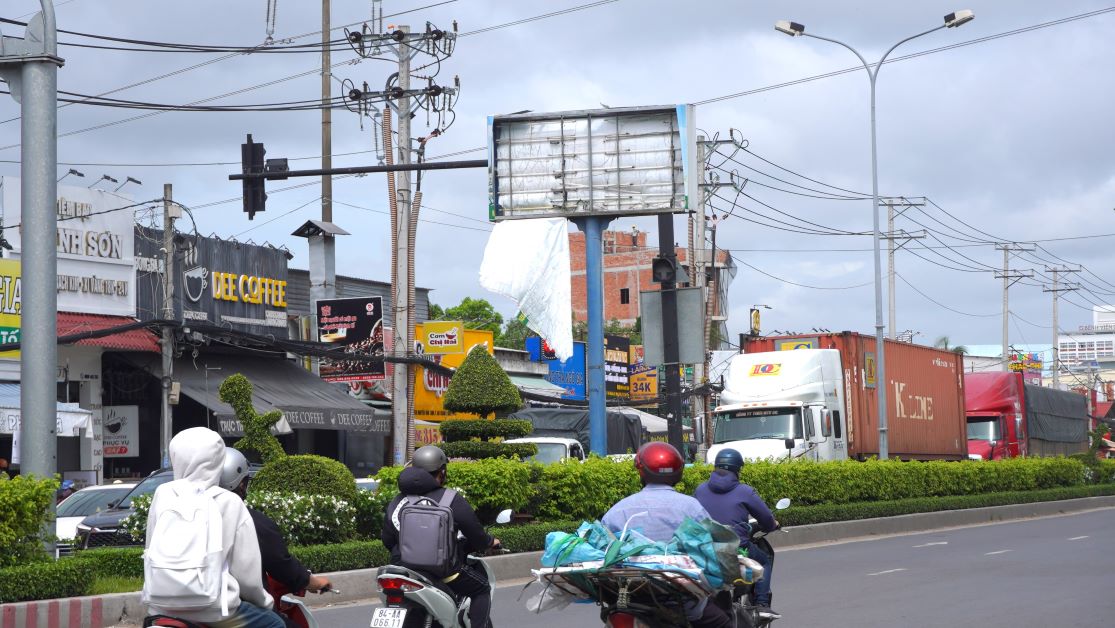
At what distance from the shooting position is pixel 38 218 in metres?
11.7

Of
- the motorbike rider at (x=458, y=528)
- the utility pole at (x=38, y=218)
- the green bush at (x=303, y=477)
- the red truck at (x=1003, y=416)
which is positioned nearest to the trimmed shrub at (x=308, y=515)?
the green bush at (x=303, y=477)

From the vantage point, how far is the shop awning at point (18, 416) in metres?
24.3

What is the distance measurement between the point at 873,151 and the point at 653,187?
15157 millimetres

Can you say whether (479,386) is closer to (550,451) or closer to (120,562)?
(550,451)

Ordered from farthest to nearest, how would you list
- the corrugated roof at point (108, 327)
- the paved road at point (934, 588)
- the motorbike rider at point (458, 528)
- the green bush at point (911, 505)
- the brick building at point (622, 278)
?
the brick building at point (622, 278)
the corrugated roof at point (108, 327)
the green bush at point (911, 505)
the paved road at point (934, 588)
the motorbike rider at point (458, 528)

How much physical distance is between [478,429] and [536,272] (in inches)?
106

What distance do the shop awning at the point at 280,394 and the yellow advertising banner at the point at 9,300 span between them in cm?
383

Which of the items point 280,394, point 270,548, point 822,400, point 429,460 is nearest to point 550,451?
point 822,400

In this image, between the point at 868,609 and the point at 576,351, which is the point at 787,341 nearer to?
the point at 868,609

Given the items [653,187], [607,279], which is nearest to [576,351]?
[653,187]

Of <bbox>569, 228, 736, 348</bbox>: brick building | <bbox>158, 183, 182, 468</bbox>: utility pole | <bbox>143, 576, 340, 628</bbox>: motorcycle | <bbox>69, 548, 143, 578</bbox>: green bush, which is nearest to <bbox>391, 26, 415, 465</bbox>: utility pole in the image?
<bbox>158, 183, 182, 468</bbox>: utility pole

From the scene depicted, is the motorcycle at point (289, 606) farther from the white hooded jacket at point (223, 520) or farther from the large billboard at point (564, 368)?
the large billboard at point (564, 368)

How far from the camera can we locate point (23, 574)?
37.4 feet

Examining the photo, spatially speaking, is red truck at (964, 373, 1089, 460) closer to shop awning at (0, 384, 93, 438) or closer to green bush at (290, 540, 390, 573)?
shop awning at (0, 384, 93, 438)
